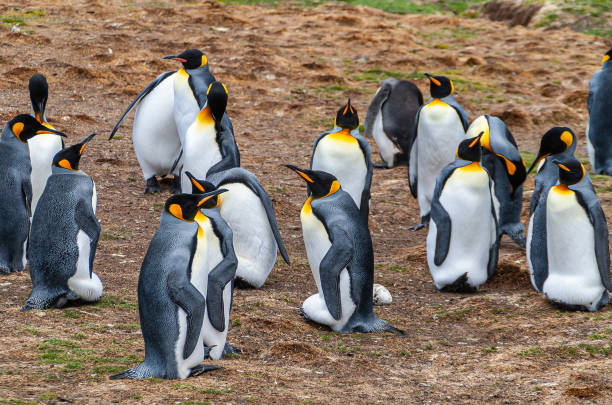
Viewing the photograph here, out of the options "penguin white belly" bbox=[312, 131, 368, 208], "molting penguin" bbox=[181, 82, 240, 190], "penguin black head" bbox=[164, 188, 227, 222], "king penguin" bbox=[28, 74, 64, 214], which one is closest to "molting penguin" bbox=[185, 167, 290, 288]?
"molting penguin" bbox=[181, 82, 240, 190]

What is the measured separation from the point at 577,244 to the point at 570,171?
18.6 inches

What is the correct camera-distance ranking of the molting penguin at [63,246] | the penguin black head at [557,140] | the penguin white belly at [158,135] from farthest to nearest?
the penguin white belly at [158,135]
the penguin black head at [557,140]
the molting penguin at [63,246]

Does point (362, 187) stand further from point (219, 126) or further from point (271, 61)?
point (271, 61)

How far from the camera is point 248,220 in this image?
Answer: 17.6ft

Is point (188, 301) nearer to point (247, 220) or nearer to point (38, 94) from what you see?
point (247, 220)

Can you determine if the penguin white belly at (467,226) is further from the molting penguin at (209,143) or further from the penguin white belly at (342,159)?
the molting penguin at (209,143)

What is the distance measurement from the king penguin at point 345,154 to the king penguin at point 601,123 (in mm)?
3759

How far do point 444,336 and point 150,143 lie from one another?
12.9ft

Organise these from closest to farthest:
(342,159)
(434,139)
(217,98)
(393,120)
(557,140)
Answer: (557,140), (217,98), (342,159), (434,139), (393,120)

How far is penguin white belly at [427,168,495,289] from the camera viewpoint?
5695 mm

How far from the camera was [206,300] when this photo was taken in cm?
384

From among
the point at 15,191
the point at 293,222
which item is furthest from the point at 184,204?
the point at 293,222

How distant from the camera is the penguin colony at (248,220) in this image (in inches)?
143

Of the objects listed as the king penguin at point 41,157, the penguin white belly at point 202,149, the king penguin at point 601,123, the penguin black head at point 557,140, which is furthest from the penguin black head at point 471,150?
the king penguin at point 601,123
